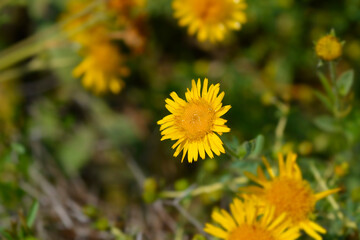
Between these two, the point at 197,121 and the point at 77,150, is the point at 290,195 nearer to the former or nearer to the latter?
the point at 197,121

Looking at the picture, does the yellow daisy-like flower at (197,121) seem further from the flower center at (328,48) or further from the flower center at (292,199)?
the flower center at (328,48)

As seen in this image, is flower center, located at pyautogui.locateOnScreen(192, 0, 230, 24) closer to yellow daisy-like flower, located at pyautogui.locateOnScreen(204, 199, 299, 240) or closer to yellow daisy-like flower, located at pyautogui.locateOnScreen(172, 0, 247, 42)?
yellow daisy-like flower, located at pyautogui.locateOnScreen(172, 0, 247, 42)

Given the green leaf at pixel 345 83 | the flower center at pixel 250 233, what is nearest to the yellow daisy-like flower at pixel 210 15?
the green leaf at pixel 345 83

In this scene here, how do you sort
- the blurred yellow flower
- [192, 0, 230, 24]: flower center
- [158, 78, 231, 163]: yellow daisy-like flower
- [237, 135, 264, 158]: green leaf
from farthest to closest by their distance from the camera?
the blurred yellow flower
[192, 0, 230, 24]: flower center
[237, 135, 264, 158]: green leaf
[158, 78, 231, 163]: yellow daisy-like flower

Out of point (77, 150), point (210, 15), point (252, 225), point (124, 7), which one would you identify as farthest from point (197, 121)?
point (77, 150)

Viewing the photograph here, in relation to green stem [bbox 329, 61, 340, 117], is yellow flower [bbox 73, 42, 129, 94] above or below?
above

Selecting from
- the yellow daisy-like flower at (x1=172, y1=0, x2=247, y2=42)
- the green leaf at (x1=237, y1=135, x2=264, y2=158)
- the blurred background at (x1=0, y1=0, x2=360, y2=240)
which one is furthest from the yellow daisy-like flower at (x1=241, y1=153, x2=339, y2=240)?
the yellow daisy-like flower at (x1=172, y1=0, x2=247, y2=42)

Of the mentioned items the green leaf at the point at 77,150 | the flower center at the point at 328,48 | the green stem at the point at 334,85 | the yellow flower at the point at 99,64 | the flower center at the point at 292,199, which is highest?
the yellow flower at the point at 99,64

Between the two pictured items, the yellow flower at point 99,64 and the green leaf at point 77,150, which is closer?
the yellow flower at point 99,64

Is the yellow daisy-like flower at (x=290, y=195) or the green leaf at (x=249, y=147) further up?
the green leaf at (x=249, y=147)
